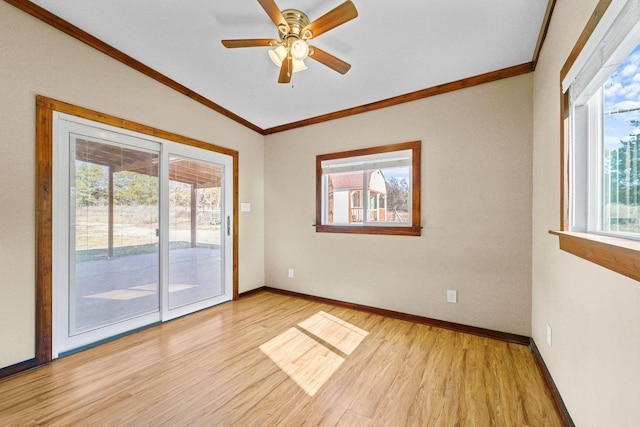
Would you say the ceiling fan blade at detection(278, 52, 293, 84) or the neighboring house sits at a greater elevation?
the ceiling fan blade at detection(278, 52, 293, 84)

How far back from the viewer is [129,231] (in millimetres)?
2789

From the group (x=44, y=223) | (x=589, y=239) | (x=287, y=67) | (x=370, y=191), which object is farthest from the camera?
(x=370, y=191)

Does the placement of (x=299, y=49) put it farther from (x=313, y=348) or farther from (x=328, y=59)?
(x=313, y=348)

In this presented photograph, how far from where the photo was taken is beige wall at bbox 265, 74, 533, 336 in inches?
99.8

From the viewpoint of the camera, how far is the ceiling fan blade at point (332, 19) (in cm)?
163

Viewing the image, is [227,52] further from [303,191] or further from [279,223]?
[279,223]

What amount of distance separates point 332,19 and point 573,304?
2.20 m

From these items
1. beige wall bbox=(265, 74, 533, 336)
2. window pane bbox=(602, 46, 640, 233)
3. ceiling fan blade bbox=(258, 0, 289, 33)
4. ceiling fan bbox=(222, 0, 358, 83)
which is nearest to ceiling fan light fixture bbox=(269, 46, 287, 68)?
ceiling fan bbox=(222, 0, 358, 83)

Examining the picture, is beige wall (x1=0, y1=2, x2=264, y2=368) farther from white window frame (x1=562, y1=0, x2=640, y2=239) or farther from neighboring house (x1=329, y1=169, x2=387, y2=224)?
white window frame (x1=562, y1=0, x2=640, y2=239)

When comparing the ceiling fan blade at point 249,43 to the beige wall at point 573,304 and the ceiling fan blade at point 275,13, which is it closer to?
the ceiling fan blade at point 275,13

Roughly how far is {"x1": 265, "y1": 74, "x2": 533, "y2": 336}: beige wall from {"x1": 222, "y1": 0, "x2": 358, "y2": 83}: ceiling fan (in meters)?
1.37

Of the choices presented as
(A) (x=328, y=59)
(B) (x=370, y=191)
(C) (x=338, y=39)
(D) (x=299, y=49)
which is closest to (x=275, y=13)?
(D) (x=299, y=49)

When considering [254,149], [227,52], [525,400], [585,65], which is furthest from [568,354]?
[254,149]

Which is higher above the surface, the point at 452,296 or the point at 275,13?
the point at 275,13
